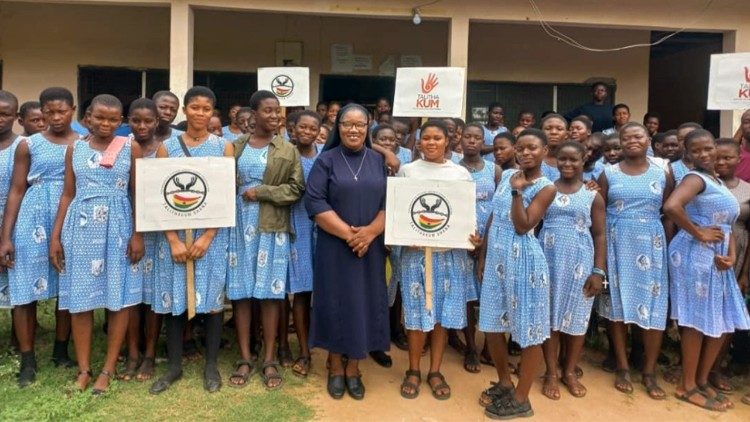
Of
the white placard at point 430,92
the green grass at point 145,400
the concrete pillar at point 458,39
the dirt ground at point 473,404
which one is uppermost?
the concrete pillar at point 458,39

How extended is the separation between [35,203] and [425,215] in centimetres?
226

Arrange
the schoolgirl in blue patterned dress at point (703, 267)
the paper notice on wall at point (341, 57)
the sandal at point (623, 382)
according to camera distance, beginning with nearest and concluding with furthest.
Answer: the schoolgirl in blue patterned dress at point (703, 267)
the sandal at point (623, 382)
the paper notice on wall at point (341, 57)

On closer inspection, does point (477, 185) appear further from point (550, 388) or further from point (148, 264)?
point (148, 264)

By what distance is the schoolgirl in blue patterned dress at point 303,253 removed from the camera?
3.45 metres

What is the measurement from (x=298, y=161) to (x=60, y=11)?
6.38 m

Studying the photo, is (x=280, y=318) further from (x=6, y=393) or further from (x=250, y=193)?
(x=6, y=393)

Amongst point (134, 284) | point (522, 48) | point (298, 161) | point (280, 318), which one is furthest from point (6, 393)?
point (522, 48)

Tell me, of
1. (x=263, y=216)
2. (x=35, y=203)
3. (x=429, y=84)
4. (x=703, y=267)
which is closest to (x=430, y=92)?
(x=429, y=84)

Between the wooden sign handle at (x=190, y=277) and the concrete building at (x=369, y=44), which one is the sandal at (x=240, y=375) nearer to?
the wooden sign handle at (x=190, y=277)

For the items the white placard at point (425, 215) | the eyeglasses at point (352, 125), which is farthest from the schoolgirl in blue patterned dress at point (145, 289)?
the white placard at point (425, 215)

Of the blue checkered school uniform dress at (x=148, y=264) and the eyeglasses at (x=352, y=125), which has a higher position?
the eyeglasses at (x=352, y=125)

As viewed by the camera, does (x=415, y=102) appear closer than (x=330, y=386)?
No

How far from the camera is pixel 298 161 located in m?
3.35

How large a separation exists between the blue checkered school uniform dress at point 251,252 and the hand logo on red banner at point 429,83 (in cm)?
236
